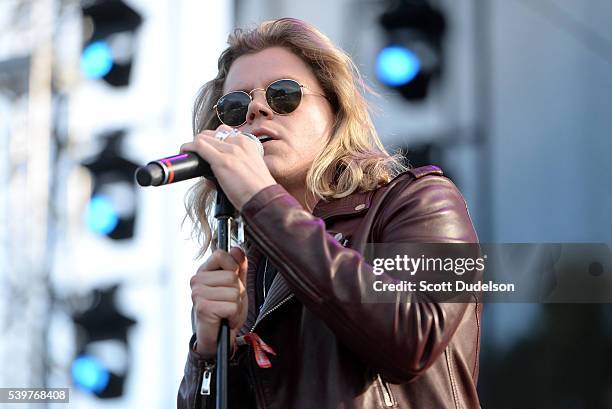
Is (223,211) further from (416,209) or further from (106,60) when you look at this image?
(106,60)

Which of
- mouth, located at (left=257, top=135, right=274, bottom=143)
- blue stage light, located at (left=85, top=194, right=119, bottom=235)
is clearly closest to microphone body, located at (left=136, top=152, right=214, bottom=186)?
mouth, located at (left=257, top=135, right=274, bottom=143)

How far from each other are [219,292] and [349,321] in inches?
11.1

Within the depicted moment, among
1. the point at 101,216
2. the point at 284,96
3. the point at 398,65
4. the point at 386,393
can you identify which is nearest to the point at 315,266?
the point at 386,393

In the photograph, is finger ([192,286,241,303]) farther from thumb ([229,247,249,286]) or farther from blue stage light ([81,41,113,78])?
blue stage light ([81,41,113,78])

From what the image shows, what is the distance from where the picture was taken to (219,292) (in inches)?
80.0

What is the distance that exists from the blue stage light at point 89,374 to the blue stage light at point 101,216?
0.77m

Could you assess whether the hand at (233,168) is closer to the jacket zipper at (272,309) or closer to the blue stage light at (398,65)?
the jacket zipper at (272,309)

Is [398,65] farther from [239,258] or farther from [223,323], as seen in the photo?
[223,323]

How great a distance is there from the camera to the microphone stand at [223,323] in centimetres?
187

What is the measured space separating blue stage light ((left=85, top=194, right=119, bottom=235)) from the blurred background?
0.01 m

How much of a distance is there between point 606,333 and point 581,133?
1.03 metres

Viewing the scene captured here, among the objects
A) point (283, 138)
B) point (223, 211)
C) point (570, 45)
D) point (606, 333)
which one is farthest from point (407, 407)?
point (570, 45)

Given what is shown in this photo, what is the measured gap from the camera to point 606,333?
5.01 meters

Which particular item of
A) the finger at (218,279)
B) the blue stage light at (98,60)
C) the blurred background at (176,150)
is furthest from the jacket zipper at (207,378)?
the blue stage light at (98,60)
